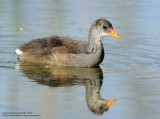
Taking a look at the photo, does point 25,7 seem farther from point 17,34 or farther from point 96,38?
point 96,38

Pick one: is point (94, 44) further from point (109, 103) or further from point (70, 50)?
point (109, 103)

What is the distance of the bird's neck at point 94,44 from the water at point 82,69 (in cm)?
43

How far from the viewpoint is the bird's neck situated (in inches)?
405

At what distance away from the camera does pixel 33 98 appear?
740 centimetres

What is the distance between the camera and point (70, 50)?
10.2 meters

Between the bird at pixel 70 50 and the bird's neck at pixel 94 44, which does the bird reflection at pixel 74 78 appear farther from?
the bird's neck at pixel 94 44

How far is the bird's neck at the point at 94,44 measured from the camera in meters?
10.3

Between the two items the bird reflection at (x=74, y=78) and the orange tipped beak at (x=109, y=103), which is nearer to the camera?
the orange tipped beak at (x=109, y=103)

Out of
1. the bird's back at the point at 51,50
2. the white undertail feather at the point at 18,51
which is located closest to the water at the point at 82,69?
the white undertail feather at the point at 18,51

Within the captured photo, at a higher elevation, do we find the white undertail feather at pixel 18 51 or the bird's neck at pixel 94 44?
the bird's neck at pixel 94 44

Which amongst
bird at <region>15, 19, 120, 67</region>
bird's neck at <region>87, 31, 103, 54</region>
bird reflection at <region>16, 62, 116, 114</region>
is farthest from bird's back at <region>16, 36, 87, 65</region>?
bird reflection at <region>16, 62, 116, 114</region>

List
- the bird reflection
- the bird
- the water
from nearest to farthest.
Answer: the water
the bird reflection
the bird

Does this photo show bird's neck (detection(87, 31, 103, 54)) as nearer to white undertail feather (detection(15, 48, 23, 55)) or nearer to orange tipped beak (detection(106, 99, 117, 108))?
white undertail feather (detection(15, 48, 23, 55))

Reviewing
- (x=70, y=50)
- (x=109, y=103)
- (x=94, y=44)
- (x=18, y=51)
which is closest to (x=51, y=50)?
(x=70, y=50)
